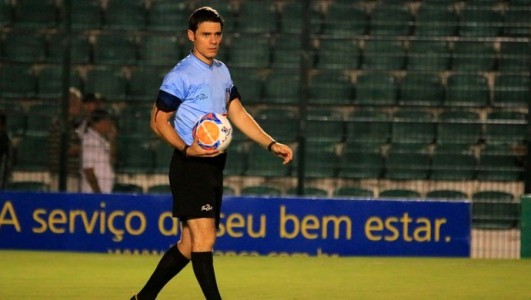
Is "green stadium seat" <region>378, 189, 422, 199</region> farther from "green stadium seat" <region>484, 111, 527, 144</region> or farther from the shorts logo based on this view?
the shorts logo

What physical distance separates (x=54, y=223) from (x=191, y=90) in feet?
18.7

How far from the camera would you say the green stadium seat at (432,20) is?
14.7 meters

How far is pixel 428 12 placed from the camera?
48.5ft

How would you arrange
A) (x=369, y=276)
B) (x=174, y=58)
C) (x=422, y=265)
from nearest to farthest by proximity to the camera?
(x=369, y=276), (x=422, y=265), (x=174, y=58)

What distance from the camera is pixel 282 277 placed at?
9.99 meters

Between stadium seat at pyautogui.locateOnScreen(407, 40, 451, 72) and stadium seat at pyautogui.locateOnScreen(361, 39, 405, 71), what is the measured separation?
5.7 inches

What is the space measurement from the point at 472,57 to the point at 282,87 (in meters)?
2.31

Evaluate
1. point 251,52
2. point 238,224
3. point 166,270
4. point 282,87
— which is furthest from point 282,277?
point 251,52

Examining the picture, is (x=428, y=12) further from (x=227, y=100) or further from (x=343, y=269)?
(x=227, y=100)

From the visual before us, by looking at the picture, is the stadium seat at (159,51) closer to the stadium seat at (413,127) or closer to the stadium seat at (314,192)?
the stadium seat at (314,192)

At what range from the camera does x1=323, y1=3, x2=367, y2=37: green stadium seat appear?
49.4 feet

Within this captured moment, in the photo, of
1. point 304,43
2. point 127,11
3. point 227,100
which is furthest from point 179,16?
point 227,100

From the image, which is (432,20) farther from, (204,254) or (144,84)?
(204,254)

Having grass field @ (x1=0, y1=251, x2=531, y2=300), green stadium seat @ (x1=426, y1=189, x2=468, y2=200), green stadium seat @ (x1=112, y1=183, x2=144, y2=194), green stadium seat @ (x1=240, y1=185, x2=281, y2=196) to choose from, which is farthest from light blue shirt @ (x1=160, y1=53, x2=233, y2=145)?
green stadium seat @ (x1=426, y1=189, x2=468, y2=200)
